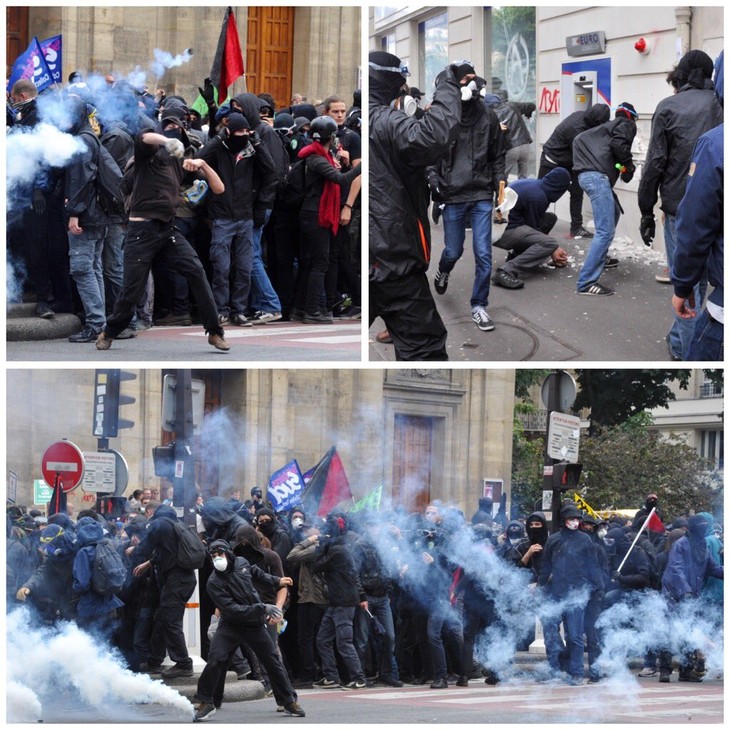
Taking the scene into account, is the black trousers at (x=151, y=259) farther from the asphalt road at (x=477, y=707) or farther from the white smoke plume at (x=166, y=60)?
the white smoke plume at (x=166, y=60)

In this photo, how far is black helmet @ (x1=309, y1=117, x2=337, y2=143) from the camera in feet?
38.8

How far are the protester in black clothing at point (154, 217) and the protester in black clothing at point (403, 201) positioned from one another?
7.65 feet

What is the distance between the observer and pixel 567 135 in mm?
12516

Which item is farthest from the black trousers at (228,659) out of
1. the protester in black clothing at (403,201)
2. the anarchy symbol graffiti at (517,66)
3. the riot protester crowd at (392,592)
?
the anarchy symbol graffiti at (517,66)

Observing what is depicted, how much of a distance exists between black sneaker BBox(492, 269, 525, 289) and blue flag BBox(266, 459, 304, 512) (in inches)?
120

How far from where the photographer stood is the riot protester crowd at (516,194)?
22.8 ft

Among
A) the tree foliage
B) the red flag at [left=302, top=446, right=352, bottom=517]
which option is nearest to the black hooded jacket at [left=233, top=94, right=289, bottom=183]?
the red flag at [left=302, top=446, right=352, bottom=517]

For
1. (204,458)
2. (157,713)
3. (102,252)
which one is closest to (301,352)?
(102,252)

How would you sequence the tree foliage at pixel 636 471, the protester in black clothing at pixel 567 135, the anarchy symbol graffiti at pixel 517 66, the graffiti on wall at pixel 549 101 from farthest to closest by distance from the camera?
the tree foliage at pixel 636 471
the anarchy symbol graffiti at pixel 517 66
the graffiti on wall at pixel 549 101
the protester in black clothing at pixel 567 135

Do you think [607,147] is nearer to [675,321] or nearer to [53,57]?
[675,321]

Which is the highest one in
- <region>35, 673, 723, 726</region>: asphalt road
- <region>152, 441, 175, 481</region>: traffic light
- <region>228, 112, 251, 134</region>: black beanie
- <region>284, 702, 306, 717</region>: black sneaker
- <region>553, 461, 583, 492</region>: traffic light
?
<region>228, 112, 251, 134</region>: black beanie

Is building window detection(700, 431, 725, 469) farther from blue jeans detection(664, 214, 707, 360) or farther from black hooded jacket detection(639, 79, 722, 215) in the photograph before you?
black hooded jacket detection(639, 79, 722, 215)

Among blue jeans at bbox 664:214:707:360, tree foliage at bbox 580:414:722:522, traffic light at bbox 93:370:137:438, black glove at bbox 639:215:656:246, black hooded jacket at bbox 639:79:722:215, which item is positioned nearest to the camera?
blue jeans at bbox 664:214:707:360

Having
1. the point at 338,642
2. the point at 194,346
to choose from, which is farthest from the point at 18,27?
the point at 338,642
